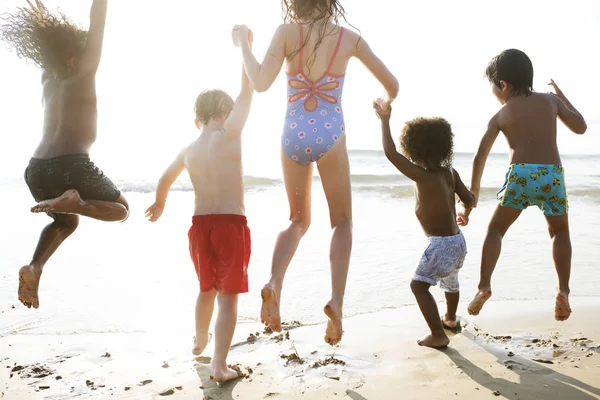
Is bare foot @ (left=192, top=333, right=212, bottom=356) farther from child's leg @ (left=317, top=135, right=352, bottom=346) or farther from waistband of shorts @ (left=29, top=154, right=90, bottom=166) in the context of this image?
waistband of shorts @ (left=29, top=154, right=90, bottom=166)

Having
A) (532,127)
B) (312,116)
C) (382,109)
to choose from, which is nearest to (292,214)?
(312,116)

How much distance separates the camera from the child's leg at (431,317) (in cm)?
455

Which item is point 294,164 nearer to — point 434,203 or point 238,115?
point 238,115

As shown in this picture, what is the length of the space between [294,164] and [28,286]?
178 cm

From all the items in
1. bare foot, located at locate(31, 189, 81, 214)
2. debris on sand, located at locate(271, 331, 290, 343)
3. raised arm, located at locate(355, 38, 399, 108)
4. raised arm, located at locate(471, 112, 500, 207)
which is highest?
raised arm, located at locate(355, 38, 399, 108)

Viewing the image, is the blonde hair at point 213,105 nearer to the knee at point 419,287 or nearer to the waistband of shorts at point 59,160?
the waistband of shorts at point 59,160

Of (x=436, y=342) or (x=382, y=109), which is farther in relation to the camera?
(x=436, y=342)

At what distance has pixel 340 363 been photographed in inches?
170

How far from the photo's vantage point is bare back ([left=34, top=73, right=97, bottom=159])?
4004 millimetres

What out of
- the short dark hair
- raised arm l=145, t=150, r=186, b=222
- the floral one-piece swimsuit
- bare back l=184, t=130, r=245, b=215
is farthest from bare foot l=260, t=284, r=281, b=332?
the short dark hair

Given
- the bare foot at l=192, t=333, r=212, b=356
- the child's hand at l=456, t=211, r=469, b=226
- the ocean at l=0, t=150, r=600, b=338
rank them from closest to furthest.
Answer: the bare foot at l=192, t=333, r=212, b=356
the child's hand at l=456, t=211, r=469, b=226
the ocean at l=0, t=150, r=600, b=338

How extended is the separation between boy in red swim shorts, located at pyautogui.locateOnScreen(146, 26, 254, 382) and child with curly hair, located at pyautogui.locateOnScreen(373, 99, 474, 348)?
3.87ft

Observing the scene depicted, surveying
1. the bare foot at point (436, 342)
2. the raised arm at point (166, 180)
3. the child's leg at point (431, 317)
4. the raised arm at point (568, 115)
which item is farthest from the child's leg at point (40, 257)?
the raised arm at point (568, 115)

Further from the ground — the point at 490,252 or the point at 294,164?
the point at 294,164
